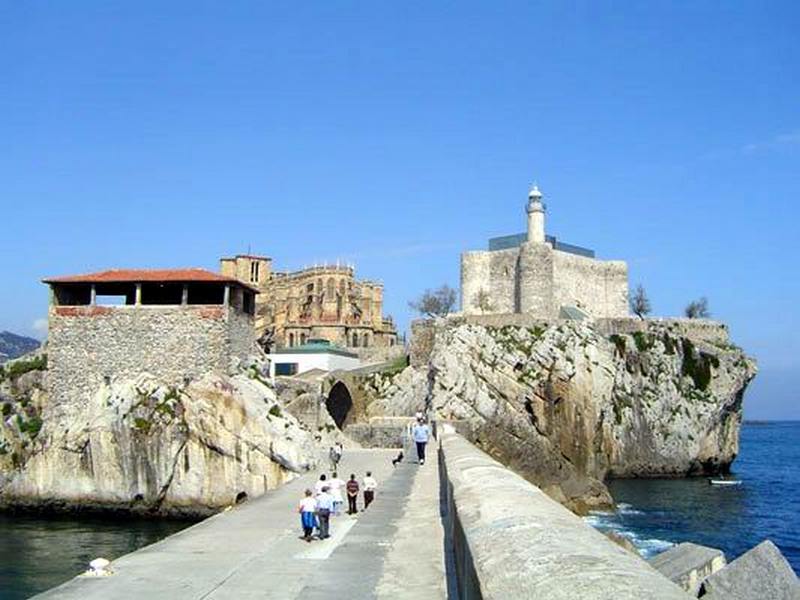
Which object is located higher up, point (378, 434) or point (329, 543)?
point (378, 434)

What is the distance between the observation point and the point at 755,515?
40469 mm

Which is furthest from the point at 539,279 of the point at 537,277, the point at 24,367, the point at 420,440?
the point at 420,440

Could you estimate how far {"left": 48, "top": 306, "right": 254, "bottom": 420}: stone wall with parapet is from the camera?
3731 cm

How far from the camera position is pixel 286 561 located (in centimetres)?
1170

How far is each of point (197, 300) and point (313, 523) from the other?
30.6 metres

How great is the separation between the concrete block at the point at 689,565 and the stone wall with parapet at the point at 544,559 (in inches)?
131

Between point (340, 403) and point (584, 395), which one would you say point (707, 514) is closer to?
point (584, 395)

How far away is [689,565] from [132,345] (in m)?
31.3

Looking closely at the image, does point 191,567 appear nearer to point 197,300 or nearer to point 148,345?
point 148,345

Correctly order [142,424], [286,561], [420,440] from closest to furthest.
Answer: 1. [286,561]
2. [420,440]
3. [142,424]

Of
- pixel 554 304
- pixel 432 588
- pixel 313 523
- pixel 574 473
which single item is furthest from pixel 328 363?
pixel 432 588

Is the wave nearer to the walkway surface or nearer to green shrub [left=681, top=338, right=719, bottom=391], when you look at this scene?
the walkway surface

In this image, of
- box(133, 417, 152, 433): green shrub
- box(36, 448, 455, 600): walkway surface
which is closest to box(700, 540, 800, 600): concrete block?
box(36, 448, 455, 600): walkway surface

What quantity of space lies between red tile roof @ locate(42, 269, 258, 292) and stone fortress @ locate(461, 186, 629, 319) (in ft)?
78.4
